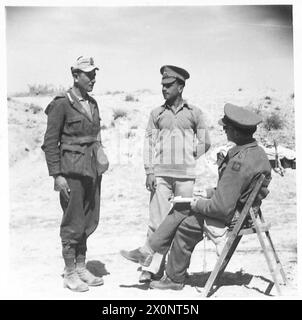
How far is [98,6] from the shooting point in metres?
7.30

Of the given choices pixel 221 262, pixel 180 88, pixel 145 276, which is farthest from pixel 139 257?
pixel 180 88

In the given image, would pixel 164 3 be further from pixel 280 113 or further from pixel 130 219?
pixel 130 219

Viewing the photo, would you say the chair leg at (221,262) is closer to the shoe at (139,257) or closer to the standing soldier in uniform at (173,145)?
the shoe at (139,257)

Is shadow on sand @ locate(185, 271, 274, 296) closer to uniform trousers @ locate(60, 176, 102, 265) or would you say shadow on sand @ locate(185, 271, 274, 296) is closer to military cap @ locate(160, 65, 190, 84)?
uniform trousers @ locate(60, 176, 102, 265)

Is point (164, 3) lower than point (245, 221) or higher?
higher

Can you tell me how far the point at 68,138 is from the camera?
6488 millimetres

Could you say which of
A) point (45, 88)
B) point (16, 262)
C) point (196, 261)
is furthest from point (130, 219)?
point (45, 88)

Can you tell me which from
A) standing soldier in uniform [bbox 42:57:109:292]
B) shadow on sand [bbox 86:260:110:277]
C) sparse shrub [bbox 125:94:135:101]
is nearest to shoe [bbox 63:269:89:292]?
standing soldier in uniform [bbox 42:57:109:292]

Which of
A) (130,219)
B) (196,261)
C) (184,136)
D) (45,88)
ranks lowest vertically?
(196,261)

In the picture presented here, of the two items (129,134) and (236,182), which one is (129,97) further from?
(236,182)

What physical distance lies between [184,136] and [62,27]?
2.09m

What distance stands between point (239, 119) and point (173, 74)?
1.19 meters

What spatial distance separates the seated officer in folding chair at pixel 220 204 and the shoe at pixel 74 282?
64 cm

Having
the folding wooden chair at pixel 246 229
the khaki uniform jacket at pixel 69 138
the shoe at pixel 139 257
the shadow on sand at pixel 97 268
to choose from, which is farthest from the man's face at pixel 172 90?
the shadow on sand at pixel 97 268
